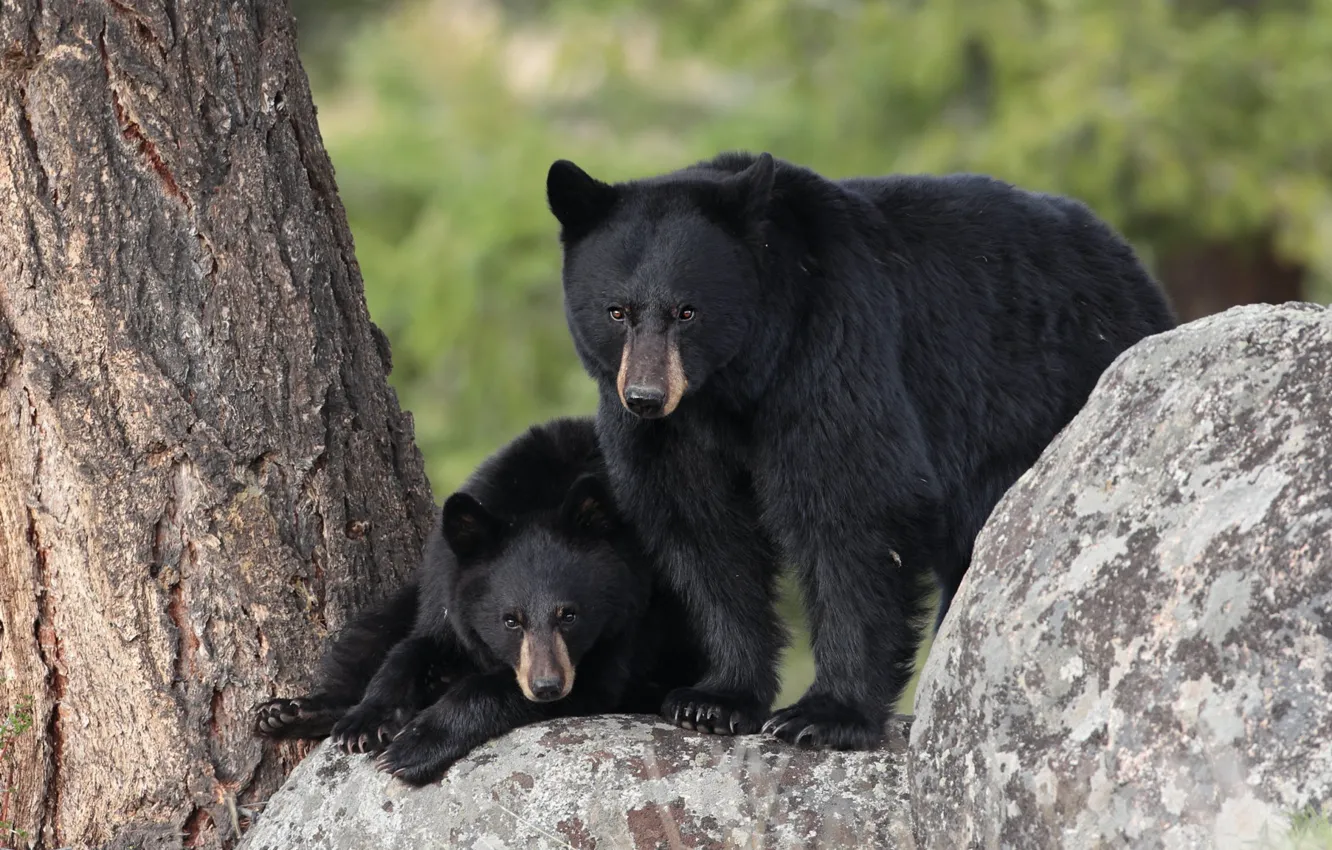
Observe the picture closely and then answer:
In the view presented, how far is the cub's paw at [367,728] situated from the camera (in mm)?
4621

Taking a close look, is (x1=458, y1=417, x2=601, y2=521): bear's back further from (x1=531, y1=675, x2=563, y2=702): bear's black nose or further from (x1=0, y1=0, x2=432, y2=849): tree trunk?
(x1=531, y1=675, x2=563, y2=702): bear's black nose

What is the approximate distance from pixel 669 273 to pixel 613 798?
4.83 feet

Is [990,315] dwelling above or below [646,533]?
above

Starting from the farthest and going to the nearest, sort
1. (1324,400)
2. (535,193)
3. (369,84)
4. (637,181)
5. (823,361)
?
(369,84) < (535,193) < (637,181) < (823,361) < (1324,400)

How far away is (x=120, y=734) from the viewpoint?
4754 millimetres

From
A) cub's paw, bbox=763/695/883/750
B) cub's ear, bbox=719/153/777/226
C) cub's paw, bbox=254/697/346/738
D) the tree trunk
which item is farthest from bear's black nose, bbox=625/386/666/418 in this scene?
cub's paw, bbox=254/697/346/738

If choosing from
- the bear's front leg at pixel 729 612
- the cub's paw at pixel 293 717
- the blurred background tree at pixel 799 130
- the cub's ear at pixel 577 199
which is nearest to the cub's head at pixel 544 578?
the bear's front leg at pixel 729 612

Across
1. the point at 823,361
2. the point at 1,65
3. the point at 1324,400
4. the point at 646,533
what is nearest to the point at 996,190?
the point at 823,361

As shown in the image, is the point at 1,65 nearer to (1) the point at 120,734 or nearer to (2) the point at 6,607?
(2) the point at 6,607

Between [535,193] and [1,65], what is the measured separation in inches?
296

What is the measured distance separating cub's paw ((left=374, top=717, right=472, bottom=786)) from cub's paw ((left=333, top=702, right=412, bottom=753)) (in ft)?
0.43

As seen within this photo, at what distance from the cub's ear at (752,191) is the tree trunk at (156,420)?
141 centimetres

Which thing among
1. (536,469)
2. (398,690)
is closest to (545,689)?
(398,690)

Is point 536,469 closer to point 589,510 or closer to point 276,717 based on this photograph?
point 589,510
